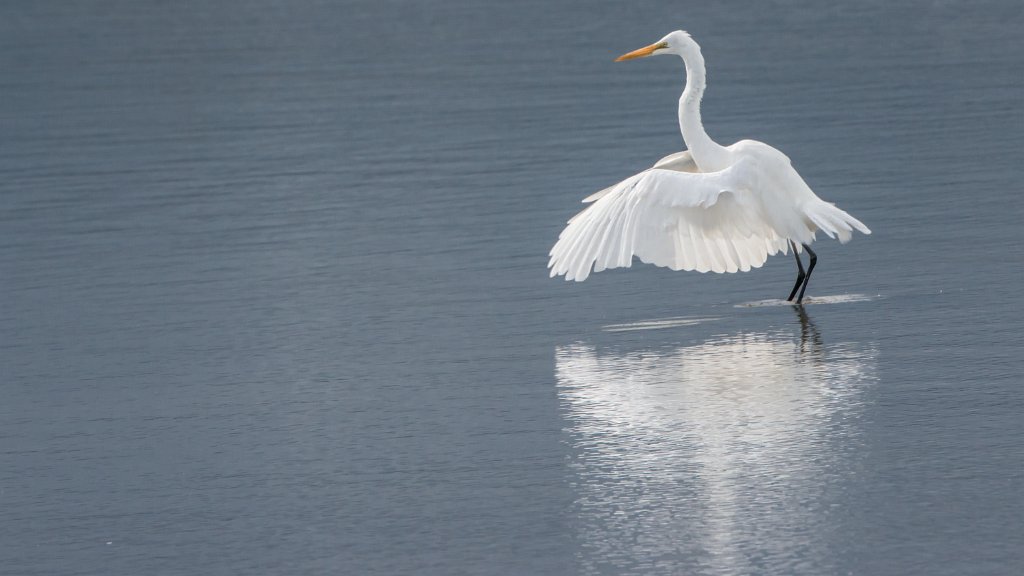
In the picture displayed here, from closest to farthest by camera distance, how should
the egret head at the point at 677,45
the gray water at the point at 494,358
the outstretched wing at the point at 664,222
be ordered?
1. the gray water at the point at 494,358
2. the outstretched wing at the point at 664,222
3. the egret head at the point at 677,45

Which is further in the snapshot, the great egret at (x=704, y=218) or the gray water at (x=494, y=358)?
the great egret at (x=704, y=218)

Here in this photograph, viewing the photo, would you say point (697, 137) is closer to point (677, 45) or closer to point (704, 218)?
point (704, 218)

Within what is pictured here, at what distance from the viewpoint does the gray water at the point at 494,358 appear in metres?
6.85

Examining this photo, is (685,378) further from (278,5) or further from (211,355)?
(278,5)

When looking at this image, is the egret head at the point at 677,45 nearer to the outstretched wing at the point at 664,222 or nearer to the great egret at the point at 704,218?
the great egret at the point at 704,218

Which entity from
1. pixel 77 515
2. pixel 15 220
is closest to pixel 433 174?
pixel 15 220

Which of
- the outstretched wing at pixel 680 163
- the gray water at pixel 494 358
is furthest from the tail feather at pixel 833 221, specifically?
the outstretched wing at pixel 680 163

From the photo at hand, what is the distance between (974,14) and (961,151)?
58.7 ft

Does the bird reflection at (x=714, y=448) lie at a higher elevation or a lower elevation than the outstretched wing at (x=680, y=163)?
lower

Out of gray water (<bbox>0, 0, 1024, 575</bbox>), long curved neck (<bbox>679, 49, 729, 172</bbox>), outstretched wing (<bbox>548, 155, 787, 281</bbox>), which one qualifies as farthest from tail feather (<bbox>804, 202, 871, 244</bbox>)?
long curved neck (<bbox>679, 49, 729, 172</bbox>)

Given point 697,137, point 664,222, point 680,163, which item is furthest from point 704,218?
point 680,163

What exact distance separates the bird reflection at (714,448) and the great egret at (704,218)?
0.94 meters

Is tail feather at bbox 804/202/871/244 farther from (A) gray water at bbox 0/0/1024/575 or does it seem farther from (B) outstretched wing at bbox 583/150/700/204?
(B) outstretched wing at bbox 583/150/700/204

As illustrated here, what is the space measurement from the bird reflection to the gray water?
0.02 m
